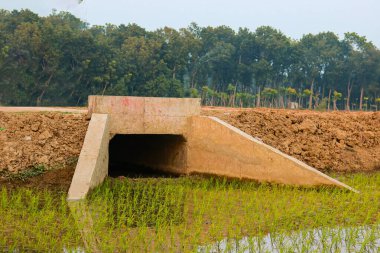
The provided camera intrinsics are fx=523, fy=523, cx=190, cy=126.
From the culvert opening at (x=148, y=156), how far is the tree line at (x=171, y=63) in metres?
21.9

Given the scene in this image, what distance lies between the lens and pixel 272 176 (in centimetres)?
1186

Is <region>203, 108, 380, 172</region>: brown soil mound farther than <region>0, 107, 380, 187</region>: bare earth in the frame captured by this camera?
Yes

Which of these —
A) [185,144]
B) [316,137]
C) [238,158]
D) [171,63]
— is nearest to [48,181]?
[185,144]

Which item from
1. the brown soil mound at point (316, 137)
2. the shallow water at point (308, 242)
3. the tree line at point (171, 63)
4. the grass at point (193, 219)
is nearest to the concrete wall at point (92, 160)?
the grass at point (193, 219)

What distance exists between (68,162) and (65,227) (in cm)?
450

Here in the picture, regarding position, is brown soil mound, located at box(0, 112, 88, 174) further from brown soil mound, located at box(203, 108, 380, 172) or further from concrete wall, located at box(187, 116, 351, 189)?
brown soil mound, located at box(203, 108, 380, 172)

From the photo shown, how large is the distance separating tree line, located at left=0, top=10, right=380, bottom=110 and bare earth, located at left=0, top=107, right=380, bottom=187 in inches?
1030

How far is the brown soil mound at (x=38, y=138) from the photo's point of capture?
1186 cm

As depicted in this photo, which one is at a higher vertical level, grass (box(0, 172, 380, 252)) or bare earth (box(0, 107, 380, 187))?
bare earth (box(0, 107, 380, 187))

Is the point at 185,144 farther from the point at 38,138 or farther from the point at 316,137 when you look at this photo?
the point at 316,137

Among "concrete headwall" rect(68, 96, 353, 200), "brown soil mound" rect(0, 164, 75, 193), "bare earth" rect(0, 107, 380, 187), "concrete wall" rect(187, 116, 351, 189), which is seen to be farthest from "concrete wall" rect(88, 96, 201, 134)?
"brown soil mound" rect(0, 164, 75, 193)

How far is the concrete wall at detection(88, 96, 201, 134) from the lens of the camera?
1319 centimetres

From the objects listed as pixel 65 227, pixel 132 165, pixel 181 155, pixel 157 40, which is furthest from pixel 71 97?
pixel 65 227

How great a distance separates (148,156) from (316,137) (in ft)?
17.3
